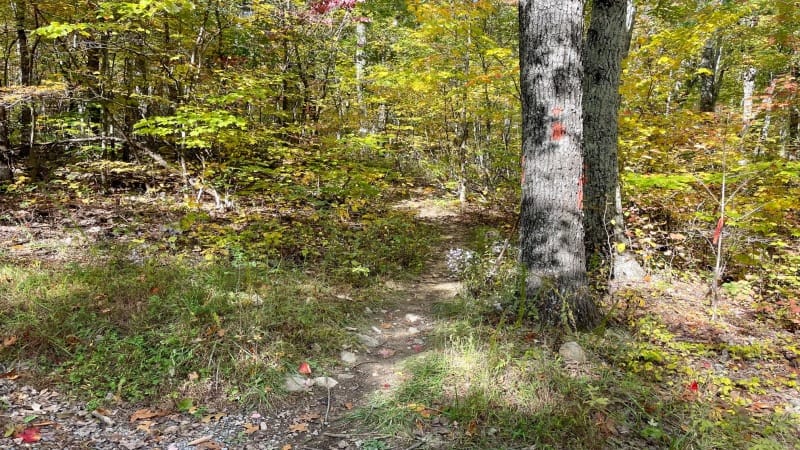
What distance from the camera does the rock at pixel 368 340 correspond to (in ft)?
13.5

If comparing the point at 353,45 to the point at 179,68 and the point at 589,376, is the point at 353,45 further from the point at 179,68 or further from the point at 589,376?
the point at 589,376

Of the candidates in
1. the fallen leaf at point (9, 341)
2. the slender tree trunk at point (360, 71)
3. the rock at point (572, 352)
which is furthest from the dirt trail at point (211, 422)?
the slender tree trunk at point (360, 71)

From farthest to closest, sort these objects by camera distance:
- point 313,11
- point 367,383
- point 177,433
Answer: point 313,11 < point 367,383 < point 177,433

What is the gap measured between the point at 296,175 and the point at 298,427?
4.51 meters

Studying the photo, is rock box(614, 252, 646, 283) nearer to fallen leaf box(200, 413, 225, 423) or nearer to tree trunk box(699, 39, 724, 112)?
fallen leaf box(200, 413, 225, 423)

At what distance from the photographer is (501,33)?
1330 centimetres

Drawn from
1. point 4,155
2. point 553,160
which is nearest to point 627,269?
point 553,160

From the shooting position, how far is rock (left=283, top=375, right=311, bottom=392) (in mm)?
3344

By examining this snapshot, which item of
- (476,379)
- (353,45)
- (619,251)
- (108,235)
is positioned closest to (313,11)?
(353,45)

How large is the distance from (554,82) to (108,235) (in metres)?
5.92

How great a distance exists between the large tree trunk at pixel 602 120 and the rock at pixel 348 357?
2.94 m

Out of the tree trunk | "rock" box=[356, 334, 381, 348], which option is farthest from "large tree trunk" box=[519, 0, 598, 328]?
the tree trunk

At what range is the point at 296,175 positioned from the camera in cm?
681

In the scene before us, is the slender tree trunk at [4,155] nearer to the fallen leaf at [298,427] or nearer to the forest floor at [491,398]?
the forest floor at [491,398]
